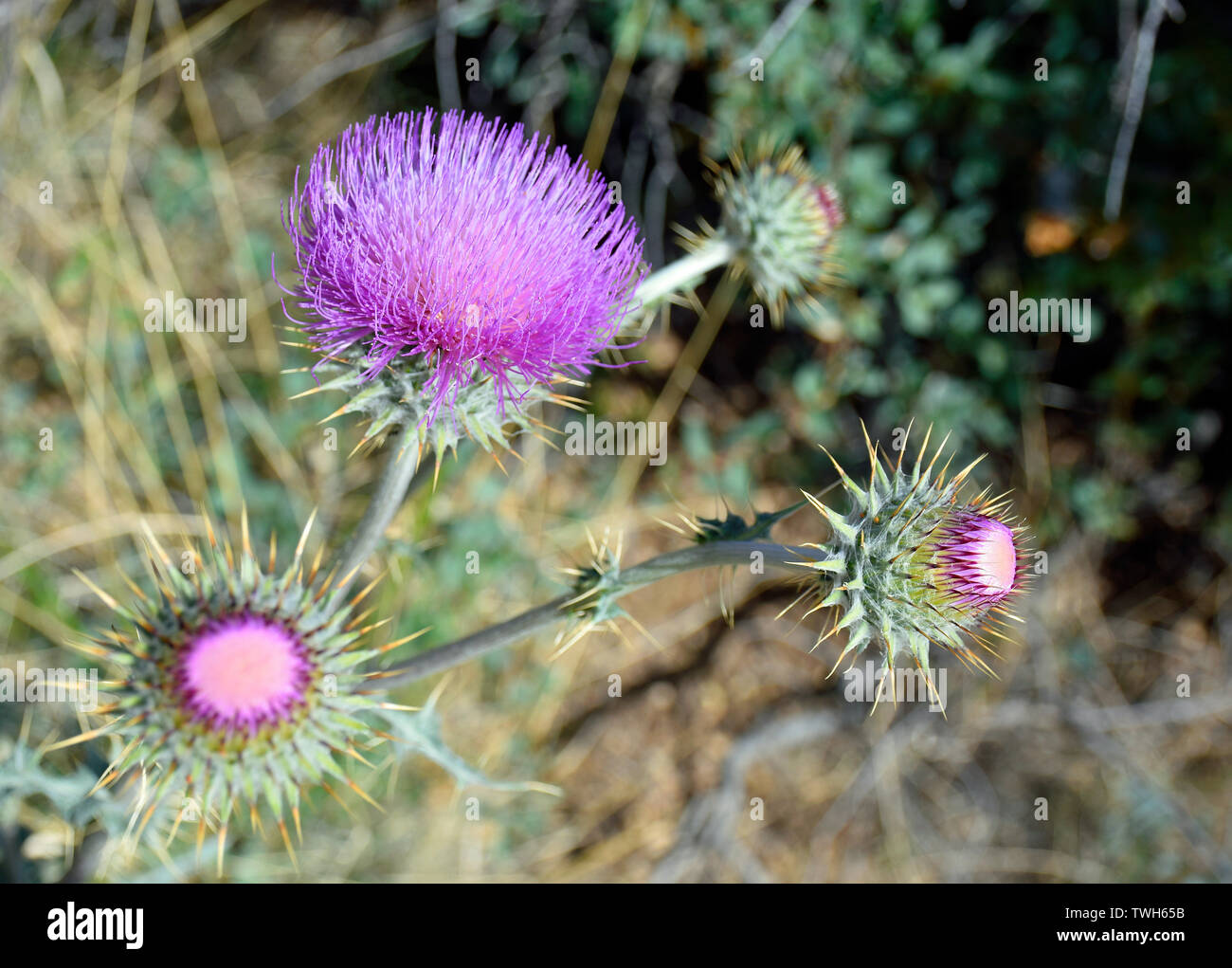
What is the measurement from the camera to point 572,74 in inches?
189

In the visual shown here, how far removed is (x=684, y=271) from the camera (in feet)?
10.1

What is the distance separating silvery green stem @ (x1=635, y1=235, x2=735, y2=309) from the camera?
295 centimetres

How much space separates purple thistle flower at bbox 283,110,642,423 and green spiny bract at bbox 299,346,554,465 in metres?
0.02

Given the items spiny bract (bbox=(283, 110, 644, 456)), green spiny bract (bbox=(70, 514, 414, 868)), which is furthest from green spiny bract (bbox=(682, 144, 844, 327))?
green spiny bract (bbox=(70, 514, 414, 868))

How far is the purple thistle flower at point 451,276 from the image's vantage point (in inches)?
91.9

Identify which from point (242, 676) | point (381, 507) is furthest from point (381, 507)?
point (242, 676)

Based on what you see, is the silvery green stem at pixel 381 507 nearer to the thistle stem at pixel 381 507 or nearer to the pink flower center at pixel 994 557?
the thistle stem at pixel 381 507

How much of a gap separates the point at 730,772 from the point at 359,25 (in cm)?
485

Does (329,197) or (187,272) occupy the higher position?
(187,272)

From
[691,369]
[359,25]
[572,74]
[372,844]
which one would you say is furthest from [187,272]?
[372,844]

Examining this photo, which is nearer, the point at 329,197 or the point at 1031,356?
the point at 329,197
